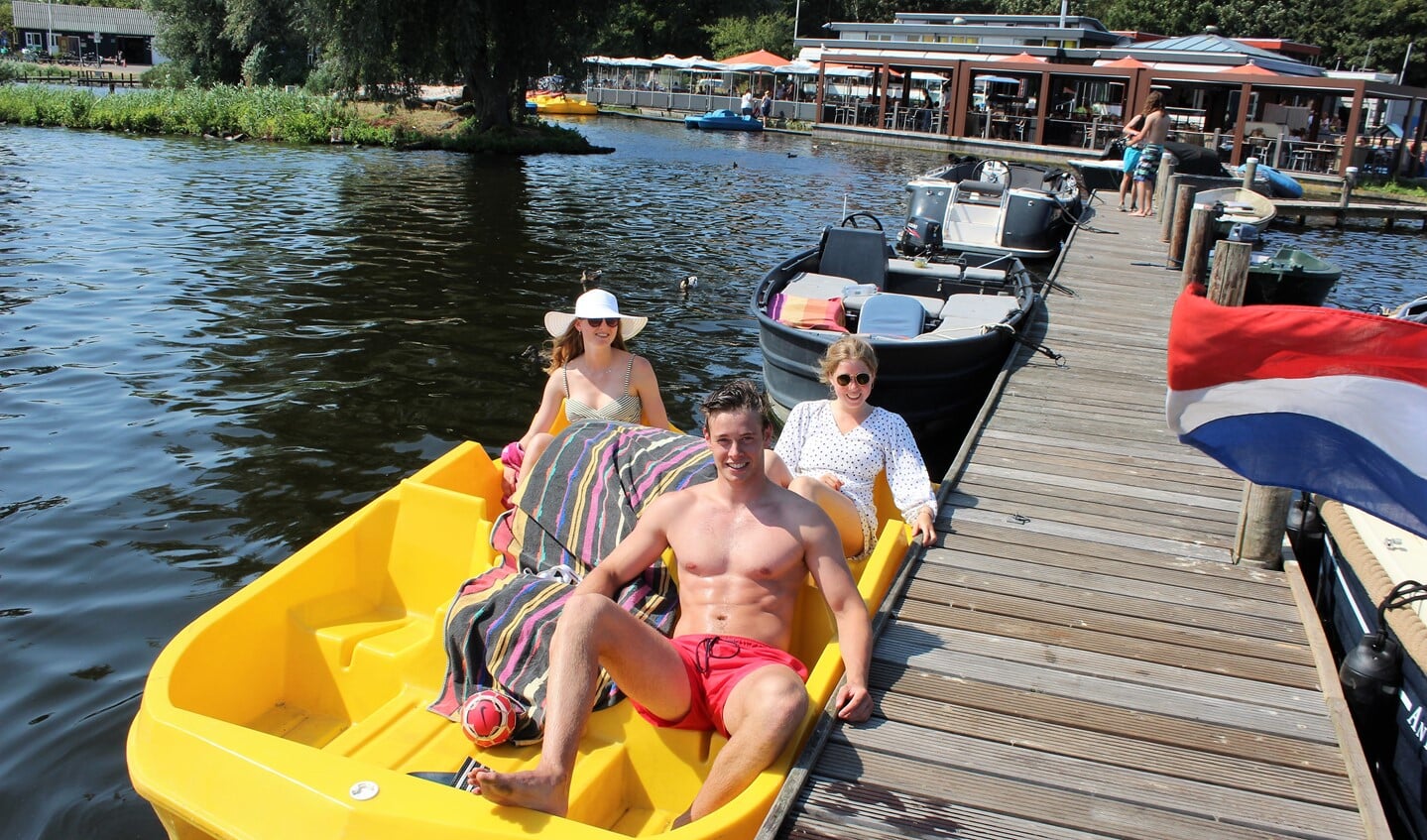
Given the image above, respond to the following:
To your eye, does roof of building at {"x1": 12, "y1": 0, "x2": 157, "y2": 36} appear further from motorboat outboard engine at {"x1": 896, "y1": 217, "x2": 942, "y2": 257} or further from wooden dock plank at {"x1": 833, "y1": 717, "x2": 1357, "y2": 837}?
wooden dock plank at {"x1": 833, "y1": 717, "x2": 1357, "y2": 837}

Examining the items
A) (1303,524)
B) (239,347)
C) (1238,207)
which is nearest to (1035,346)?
(1303,524)

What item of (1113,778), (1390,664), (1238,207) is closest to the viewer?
(1113,778)

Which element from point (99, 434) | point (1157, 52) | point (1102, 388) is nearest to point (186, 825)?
point (99, 434)

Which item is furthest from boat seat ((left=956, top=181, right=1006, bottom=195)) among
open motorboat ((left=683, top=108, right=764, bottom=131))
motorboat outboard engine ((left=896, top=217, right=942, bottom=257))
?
open motorboat ((left=683, top=108, right=764, bottom=131))

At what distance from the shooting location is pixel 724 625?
3.89 metres

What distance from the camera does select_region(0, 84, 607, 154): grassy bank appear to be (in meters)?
31.5

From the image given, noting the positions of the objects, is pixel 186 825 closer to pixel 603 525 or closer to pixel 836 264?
pixel 603 525

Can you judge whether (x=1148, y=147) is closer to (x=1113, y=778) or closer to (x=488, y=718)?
(x=1113, y=778)

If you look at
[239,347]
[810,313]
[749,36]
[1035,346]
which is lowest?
[239,347]

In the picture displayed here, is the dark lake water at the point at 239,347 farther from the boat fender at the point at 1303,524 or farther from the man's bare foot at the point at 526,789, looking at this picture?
the boat fender at the point at 1303,524

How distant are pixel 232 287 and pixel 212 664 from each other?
10960mm

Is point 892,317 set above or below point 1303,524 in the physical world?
above

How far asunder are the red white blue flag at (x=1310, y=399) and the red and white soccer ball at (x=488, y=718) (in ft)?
8.48

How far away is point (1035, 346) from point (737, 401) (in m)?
6.32
